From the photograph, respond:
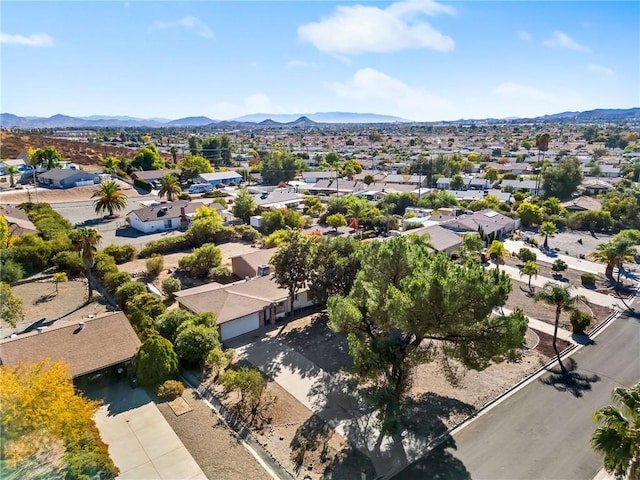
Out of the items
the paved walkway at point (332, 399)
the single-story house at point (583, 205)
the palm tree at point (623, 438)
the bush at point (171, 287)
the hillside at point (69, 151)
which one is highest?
the hillside at point (69, 151)

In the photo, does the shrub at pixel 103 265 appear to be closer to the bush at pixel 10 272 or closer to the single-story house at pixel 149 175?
the bush at pixel 10 272

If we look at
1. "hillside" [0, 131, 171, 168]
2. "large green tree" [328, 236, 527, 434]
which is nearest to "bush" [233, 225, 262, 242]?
"large green tree" [328, 236, 527, 434]

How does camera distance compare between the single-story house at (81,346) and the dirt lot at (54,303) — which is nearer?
the single-story house at (81,346)

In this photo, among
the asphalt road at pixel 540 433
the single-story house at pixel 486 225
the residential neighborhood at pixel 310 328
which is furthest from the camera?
the single-story house at pixel 486 225

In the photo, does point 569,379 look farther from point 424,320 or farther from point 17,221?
point 17,221

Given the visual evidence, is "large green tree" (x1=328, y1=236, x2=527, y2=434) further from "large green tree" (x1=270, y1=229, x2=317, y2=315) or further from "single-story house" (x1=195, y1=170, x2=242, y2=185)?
"single-story house" (x1=195, y1=170, x2=242, y2=185)

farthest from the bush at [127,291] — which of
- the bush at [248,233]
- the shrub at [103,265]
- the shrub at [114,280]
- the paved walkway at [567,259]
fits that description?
the paved walkway at [567,259]

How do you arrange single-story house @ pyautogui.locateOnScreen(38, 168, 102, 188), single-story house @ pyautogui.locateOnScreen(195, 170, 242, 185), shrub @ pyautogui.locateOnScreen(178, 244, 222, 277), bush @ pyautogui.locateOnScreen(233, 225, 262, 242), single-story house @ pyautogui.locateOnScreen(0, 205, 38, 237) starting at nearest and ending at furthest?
shrub @ pyautogui.locateOnScreen(178, 244, 222, 277) < single-story house @ pyautogui.locateOnScreen(0, 205, 38, 237) < bush @ pyautogui.locateOnScreen(233, 225, 262, 242) < single-story house @ pyautogui.locateOnScreen(38, 168, 102, 188) < single-story house @ pyautogui.locateOnScreen(195, 170, 242, 185)

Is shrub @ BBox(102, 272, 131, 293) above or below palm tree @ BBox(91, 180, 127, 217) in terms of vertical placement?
below
